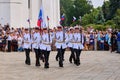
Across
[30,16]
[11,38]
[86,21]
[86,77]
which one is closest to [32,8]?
[30,16]

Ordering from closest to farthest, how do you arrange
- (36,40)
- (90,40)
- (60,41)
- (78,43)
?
(60,41) → (36,40) → (78,43) → (90,40)

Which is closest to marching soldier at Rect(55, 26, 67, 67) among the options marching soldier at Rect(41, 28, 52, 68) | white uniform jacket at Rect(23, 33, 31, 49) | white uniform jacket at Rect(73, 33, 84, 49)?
marching soldier at Rect(41, 28, 52, 68)

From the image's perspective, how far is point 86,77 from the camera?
18500 millimetres

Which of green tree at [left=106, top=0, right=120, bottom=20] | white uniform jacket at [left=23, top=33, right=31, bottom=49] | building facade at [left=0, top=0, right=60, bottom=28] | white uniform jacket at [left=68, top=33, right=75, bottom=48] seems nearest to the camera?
white uniform jacket at [left=68, top=33, right=75, bottom=48]

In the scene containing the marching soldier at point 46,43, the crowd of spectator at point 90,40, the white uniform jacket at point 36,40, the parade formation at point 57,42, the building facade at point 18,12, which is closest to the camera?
the marching soldier at point 46,43

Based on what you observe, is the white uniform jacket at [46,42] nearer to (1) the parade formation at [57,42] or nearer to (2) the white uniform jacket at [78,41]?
(1) the parade formation at [57,42]

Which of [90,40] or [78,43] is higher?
[78,43]

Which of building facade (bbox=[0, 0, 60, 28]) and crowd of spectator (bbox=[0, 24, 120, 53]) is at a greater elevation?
building facade (bbox=[0, 0, 60, 28])

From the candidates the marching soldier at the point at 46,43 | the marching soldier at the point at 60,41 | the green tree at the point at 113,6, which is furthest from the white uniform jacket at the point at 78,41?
the green tree at the point at 113,6

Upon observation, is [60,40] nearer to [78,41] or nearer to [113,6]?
[78,41]

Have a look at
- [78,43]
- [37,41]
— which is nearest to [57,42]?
[37,41]

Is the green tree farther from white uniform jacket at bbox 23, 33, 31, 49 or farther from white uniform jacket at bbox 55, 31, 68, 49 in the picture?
white uniform jacket at bbox 55, 31, 68, 49

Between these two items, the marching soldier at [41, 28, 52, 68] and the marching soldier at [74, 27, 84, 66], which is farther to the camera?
the marching soldier at [74, 27, 84, 66]

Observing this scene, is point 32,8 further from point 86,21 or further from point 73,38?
point 86,21
